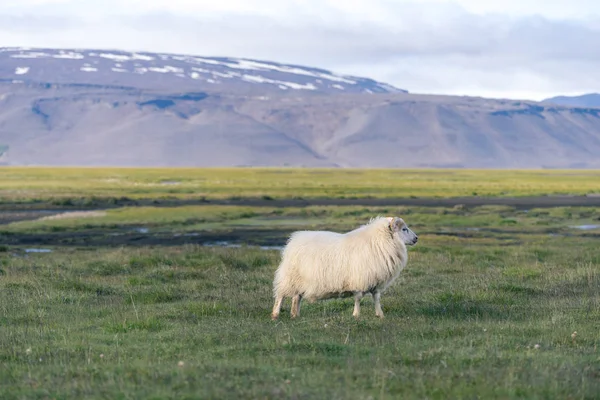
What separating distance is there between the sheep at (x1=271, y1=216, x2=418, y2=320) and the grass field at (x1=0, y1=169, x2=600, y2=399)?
477 millimetres

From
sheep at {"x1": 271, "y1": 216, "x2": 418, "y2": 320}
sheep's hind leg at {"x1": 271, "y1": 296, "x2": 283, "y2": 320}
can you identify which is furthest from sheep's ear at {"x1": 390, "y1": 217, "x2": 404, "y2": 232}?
sheep's hind leg at {"x1": 271, "y1": 296, "x2": 283, "y2": 320}

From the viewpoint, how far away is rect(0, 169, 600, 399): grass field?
9477 mm

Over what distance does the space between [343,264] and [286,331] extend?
2.23m

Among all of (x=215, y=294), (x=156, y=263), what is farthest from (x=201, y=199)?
(x=215, y=294)

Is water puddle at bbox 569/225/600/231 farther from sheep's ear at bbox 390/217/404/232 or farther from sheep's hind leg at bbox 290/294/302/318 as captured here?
sheep's hind leg at bbox 290/294/302/318

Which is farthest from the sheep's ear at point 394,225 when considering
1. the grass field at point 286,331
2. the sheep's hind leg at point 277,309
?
the sheep's hind leg at point 277,309

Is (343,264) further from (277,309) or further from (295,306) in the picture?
(277,309)

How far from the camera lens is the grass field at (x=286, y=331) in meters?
9.48

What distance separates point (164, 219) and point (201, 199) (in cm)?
2003

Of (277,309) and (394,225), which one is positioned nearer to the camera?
(277,309)

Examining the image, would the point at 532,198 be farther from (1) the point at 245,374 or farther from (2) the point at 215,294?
(1) the point at 245,374

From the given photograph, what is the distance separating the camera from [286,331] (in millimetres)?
13258

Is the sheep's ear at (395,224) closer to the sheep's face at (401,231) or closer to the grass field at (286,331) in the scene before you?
the sheep's face at (401,231)

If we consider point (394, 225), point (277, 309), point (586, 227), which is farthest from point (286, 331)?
point (586, 227)
